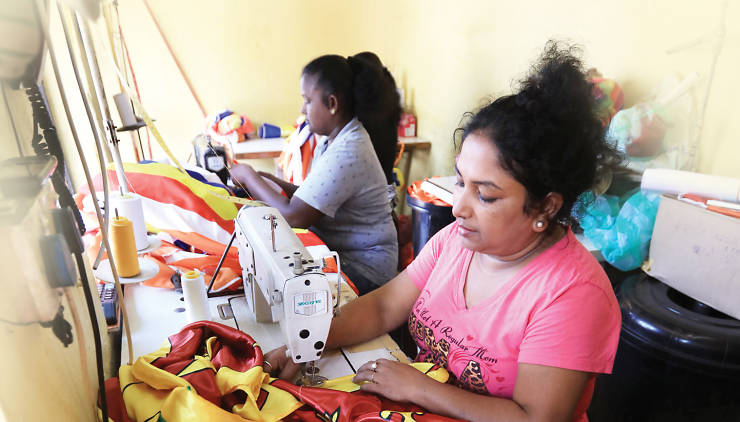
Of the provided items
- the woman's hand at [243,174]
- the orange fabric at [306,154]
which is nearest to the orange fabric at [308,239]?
the woman's hand at [243,174]

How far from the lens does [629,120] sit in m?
1.79

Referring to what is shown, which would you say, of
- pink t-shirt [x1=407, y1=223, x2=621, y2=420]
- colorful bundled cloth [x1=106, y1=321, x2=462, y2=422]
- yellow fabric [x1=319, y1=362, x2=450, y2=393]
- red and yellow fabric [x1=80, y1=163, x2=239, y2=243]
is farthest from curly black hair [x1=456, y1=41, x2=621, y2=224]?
red and yellow fabric [x1=80, y1=163, x2=239, y2=243]

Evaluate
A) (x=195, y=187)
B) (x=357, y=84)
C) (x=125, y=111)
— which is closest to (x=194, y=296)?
(x=125, y=111)

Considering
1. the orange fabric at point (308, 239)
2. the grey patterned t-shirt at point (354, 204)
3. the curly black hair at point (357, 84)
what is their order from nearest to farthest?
→ the orange fabric at point (308, 239), the grey patterned t-shirt at point (354, 204), the curly black hair at point (357, 84)

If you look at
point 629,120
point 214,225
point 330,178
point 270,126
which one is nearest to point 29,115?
point 214,225

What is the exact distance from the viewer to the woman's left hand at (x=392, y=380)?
A: 3.09 ft

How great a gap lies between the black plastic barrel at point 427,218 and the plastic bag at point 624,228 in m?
0.79

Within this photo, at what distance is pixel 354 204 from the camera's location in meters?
1.96

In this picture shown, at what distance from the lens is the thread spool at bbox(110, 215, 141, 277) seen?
118 cm

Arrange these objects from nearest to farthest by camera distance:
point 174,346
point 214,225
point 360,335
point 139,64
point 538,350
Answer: point 538,350
point 174,346
point 360,335
point 214,225
point 139,64

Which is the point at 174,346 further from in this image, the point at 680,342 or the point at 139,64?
the point at 139,64

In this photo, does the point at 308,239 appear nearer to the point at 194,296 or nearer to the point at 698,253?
the point at 194,296

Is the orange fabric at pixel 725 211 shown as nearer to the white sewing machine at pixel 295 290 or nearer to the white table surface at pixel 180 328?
the white table surface at pixel 180 328

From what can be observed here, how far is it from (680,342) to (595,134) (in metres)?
0.88
